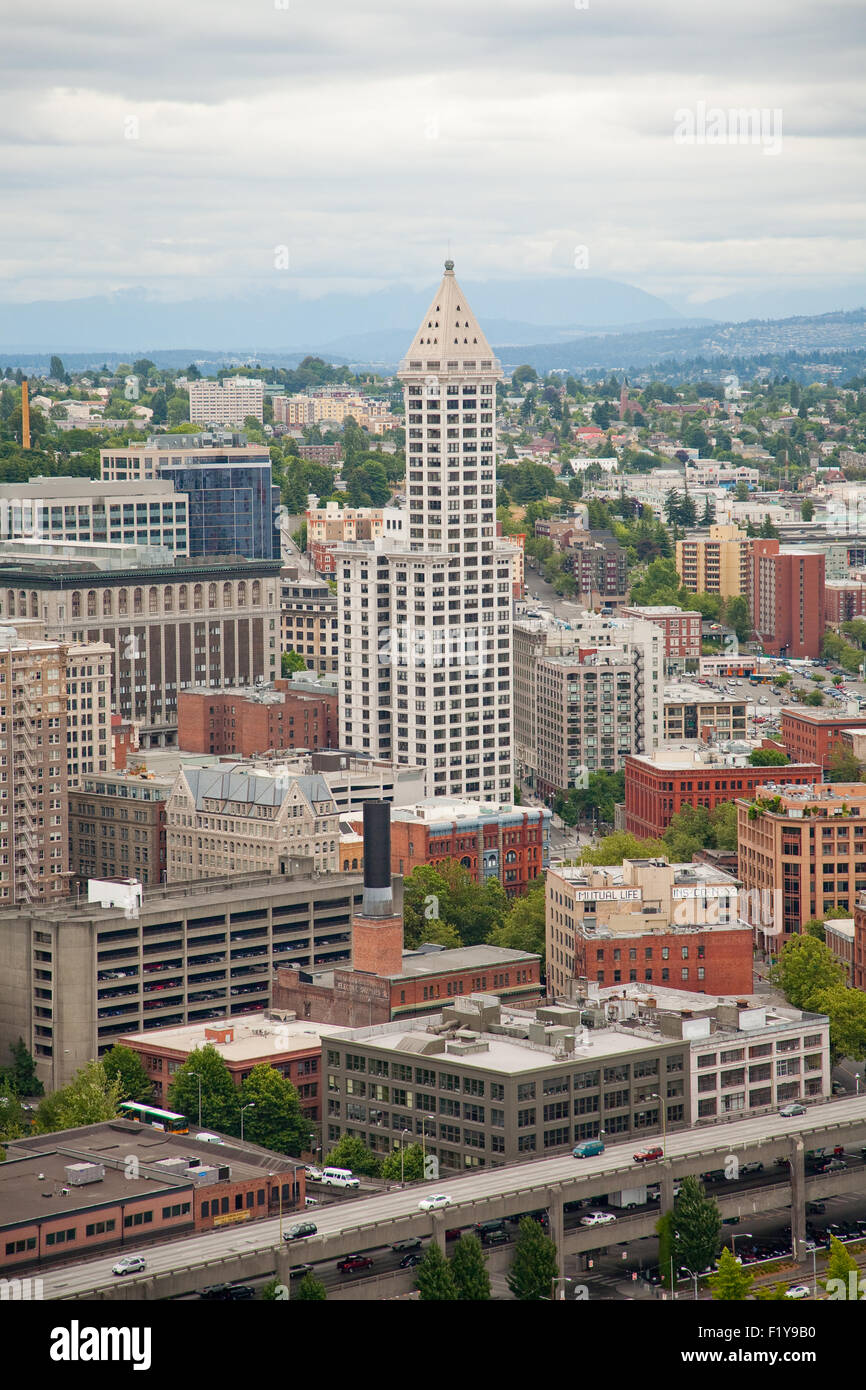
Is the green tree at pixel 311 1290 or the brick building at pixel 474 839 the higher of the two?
the brick building at pixel 474 839

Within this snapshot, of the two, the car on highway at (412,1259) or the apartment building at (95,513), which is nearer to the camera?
the car on highway at (412,1259)

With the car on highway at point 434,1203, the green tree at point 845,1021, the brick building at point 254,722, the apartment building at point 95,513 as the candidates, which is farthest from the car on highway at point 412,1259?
the apartment building at point 95,513

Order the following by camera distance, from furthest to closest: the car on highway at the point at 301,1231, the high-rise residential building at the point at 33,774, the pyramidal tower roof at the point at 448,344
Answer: the pyramidal tower roof at the point at 448,344 < the high-rise residential building at the point at 33,774 < the car on highway at the point at 301,1231

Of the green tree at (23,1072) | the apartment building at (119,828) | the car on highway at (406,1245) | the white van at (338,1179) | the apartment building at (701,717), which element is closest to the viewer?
the car on highway at (406,1245)

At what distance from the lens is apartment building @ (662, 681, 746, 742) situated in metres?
112

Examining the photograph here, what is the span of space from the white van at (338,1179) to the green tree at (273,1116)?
13.3ft

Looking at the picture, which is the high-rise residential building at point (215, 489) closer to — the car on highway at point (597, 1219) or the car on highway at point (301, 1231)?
the car on highway at point (597, 1219)

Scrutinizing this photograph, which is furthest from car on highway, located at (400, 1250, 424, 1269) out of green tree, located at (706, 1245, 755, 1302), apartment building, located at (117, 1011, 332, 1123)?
apartment building, located at (117, 1011, 332, 1123)

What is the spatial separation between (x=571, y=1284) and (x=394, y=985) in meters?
15.1

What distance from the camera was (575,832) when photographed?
346 ft

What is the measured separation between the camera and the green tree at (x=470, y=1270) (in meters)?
44.9

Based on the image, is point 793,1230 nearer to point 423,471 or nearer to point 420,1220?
point 420,1220

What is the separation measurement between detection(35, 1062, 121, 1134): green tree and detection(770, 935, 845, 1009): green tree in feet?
64.1
